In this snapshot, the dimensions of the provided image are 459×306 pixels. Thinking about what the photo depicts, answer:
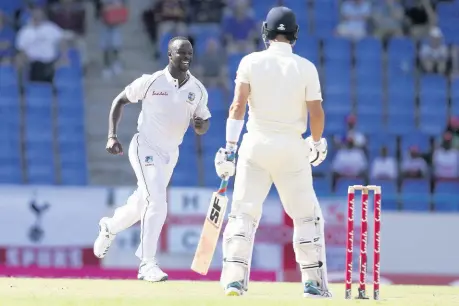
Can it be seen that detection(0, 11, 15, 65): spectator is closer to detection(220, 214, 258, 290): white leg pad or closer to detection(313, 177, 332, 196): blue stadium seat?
detection(313, 177, 332, 196): blue stadium seat

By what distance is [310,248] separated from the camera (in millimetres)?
9164

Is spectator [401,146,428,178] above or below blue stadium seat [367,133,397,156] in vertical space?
below

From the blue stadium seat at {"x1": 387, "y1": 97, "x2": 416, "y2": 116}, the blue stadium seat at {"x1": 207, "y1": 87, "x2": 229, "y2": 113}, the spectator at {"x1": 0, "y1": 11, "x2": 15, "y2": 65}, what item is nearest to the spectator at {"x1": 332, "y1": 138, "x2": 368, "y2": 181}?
the blue stadium seat at {"x1": 387, "y1": 97, "x2": 416, "y2": 116}

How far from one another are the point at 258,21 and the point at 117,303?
11807mm

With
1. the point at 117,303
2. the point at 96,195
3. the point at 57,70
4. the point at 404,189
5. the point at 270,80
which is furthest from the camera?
the point at 57,70

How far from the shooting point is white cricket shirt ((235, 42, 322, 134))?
8945 millimetres

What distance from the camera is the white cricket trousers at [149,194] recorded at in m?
10.6

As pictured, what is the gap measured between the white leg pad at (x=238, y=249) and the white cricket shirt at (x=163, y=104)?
186 cm

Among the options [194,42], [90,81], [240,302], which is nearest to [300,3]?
[194,42]

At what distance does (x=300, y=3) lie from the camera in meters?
19.7

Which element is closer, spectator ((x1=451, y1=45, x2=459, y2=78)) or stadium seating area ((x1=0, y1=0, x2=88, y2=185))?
stadium seating area ((x1=0, y1=0, x2=88, y2=185))

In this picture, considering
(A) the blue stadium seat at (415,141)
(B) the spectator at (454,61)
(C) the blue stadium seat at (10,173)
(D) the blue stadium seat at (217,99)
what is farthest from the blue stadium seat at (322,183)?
(C) the blue stadium seat at (10,173)

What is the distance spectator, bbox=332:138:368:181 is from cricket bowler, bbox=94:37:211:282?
6.30 metres

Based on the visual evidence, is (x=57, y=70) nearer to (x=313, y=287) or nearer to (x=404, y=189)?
(x=404, y=189)
